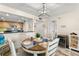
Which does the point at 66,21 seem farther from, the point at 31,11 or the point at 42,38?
the point at 31,11

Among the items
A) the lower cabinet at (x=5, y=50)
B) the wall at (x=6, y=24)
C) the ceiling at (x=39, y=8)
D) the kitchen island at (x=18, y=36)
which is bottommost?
the lower cabinet at (x=5, y=50)

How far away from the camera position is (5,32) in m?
1.33

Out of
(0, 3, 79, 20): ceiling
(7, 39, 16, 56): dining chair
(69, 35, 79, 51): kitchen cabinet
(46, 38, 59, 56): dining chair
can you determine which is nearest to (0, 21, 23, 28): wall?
(0, 3, 79, 20): ceiling

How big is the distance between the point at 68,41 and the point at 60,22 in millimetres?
375

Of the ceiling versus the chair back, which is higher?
the ceiling

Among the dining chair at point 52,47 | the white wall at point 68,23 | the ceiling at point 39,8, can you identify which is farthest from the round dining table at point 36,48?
the ceiling at point 39,8

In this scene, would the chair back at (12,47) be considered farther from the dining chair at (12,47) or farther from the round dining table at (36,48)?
the round dining table at (36,48)

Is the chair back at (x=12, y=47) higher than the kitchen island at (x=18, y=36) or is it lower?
lower

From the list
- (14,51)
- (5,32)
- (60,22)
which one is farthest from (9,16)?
(60,22)

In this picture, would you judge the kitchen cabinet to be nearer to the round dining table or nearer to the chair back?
the round dining table

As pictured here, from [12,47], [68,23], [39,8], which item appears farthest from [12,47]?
[68,23]

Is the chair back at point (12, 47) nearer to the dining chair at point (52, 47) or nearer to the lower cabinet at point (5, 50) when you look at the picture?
the lower cabinet at point (5, 50)

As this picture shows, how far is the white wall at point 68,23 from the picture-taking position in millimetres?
1325

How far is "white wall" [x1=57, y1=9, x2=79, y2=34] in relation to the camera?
1.33 metres
